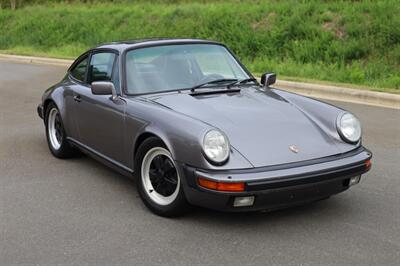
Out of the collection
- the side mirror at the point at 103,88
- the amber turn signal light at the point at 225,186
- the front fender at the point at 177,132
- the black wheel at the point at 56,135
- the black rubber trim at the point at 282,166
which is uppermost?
the side mirror at the point at 103,88

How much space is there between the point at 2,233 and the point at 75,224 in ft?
1.74

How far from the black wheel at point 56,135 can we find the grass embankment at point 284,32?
638 cm

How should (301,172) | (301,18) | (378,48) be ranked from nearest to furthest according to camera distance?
1. (301,172)
2. (378,48)
3. (301,18)

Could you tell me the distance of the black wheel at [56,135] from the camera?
232 inches

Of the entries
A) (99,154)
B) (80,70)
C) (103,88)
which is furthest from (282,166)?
(80,70)

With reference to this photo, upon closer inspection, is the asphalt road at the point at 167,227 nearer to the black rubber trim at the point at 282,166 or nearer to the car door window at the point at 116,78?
the black rubber trim at the point at 282,166

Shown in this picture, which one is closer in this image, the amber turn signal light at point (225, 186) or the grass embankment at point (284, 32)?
the amber turn signal light at point (225, 186)

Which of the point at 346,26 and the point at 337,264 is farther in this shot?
the point at 346,26

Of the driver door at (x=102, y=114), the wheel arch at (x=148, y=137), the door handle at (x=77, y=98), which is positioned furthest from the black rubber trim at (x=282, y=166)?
the door handle at (x=77, y=98)

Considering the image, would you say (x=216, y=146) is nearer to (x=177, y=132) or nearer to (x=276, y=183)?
(x=177, y=132)

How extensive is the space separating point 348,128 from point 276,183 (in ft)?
3.40

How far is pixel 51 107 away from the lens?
6199 mm

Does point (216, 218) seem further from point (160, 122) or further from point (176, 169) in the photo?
point (160, 122)

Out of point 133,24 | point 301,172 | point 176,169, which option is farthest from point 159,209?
point 133,24
